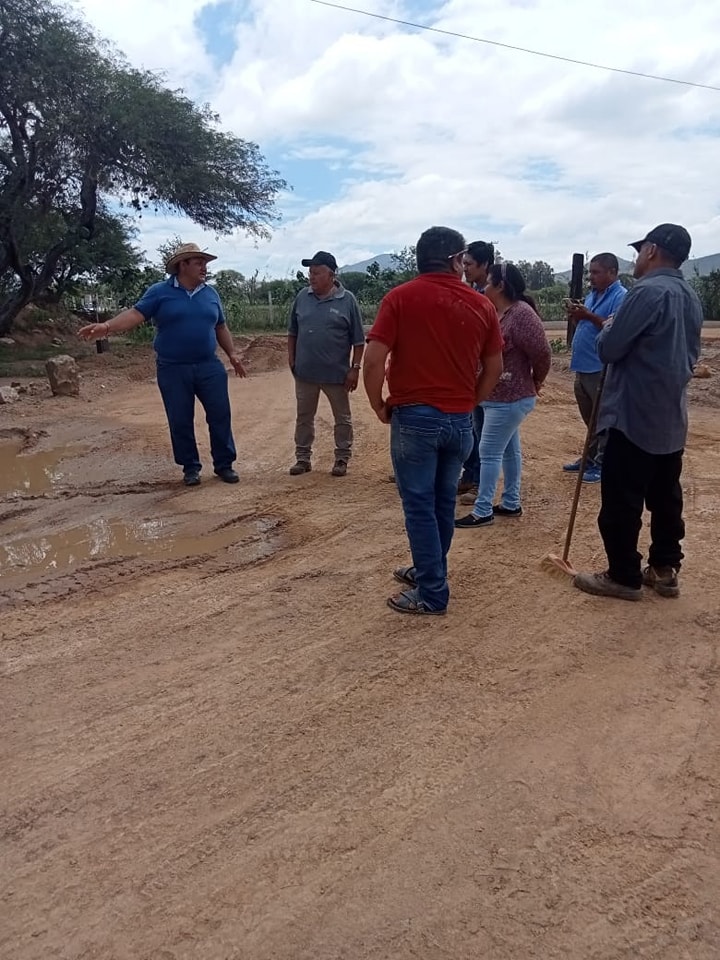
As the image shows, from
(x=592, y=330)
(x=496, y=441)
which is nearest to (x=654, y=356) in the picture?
(x=496, y=441)

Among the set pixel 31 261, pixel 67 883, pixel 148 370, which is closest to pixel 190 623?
pixel 67 883

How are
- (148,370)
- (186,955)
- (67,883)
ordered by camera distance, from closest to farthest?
(186,955) → (67,883) → (148,370)

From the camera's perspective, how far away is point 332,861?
217 cm

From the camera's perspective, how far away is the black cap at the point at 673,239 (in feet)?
11.9

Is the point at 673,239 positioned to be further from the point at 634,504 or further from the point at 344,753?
the point at 344,753

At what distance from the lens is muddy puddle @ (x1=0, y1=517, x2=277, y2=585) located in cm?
460

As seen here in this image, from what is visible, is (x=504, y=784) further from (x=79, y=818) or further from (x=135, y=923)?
(x=79, y=818)

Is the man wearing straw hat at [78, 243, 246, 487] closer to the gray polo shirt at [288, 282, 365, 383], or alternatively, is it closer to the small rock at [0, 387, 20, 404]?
the gray polo shirt at [288, 282, 365, 383]

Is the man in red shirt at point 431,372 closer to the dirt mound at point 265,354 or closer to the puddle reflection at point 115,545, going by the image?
the puddle reflection at point 115,545

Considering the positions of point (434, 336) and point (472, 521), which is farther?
point (472, 521)

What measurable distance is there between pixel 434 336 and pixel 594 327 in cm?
290

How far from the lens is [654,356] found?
3.61m

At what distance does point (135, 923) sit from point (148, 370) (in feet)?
42.9

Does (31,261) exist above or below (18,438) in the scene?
above
